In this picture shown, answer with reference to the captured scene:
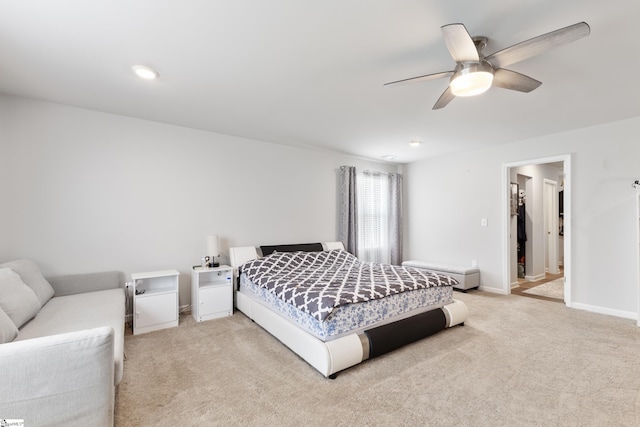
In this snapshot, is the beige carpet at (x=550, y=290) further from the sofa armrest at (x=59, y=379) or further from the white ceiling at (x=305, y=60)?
the sofa armrest at (x=59, y=379)

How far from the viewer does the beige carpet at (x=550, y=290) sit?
4.62m

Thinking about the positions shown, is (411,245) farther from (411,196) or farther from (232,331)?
(232,331)

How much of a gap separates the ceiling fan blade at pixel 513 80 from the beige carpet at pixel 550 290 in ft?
12.6

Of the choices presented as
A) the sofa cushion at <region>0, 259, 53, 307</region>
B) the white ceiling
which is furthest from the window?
the sofa cushion at <region>0, 259, 53, 307</region>

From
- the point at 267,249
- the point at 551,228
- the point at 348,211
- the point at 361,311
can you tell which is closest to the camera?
the point at 361,311

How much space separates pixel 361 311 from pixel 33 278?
2.98 metres

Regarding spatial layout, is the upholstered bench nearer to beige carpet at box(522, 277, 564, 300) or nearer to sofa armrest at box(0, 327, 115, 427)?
beige carpet at box(522, 277, 564, 300)

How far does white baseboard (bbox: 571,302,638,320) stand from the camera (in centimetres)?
350

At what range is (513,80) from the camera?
6.89 ft

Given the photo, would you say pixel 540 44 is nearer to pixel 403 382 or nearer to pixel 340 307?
pixel 340 307

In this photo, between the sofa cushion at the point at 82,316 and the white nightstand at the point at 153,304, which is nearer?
the sofa cushion at the point at 82,316

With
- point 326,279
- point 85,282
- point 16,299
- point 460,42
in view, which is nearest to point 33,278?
point 85,282

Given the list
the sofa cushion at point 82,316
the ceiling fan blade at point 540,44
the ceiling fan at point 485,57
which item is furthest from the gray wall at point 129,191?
the ceiling fan blade at point 540,44

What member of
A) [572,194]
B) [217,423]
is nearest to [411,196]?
[572,194]
